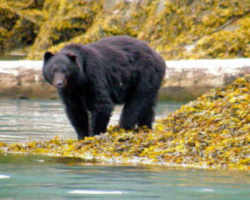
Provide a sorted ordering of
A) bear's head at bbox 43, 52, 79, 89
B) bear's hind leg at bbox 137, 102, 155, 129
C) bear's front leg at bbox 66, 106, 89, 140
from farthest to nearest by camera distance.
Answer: bear's hind leg at bbox 137, 102, 155, 129, bear's front leg at bbox 66, 106, 89, 140, bear's head at bbox 43, 52, 79, 89

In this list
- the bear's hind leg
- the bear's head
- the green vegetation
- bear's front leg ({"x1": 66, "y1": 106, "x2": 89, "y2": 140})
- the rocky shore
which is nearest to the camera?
the bear's head

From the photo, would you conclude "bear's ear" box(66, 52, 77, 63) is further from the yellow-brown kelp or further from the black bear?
the yellow-brown kelp

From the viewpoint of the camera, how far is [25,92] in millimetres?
17797

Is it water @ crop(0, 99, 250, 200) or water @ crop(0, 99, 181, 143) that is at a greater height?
water @ crop(0, 99, 250, 200)

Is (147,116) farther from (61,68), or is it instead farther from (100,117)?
(61,68)

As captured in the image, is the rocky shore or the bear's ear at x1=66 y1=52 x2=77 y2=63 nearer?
the bear's ear at x1=66 y1=52 x2=77 y2=63

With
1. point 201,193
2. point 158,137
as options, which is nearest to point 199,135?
point 158,137

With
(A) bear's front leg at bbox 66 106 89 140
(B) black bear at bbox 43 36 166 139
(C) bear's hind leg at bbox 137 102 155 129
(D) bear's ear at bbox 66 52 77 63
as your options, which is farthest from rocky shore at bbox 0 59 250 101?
(D) bear's ear at bbox 66 52 77 63

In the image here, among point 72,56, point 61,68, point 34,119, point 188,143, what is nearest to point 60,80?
point 61,68

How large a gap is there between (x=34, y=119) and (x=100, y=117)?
4072 millimetres

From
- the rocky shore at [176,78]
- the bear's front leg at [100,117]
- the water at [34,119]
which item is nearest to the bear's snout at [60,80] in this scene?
the bear's front leg at [100,117]

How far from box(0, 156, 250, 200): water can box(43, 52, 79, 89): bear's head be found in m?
1.94

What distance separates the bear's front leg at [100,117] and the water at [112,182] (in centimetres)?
213

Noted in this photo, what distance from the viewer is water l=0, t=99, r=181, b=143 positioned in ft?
34.0
